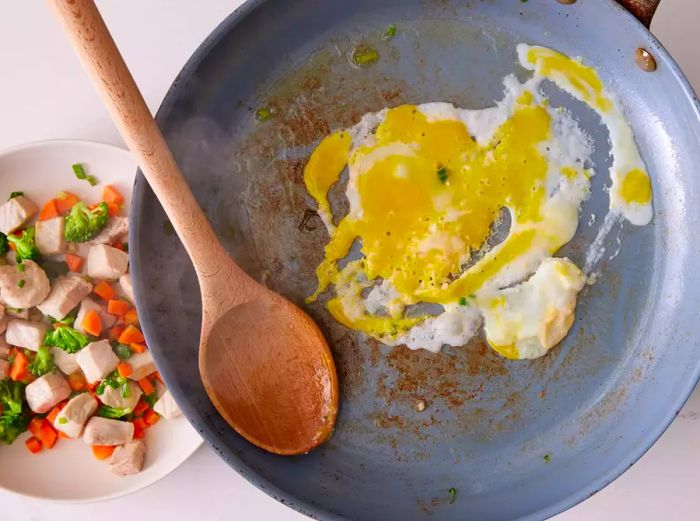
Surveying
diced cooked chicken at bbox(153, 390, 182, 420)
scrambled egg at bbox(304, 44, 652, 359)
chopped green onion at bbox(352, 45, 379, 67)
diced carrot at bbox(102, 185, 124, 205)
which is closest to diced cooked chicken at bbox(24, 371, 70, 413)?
diced cooked chicken at bbox(153, 390, 182, 420)

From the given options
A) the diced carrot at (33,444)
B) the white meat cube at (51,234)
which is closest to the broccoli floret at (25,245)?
the white meat cube at (51,234)

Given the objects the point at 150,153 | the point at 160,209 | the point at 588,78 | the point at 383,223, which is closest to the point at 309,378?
the point at 383,223

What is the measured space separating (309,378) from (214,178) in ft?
1.69

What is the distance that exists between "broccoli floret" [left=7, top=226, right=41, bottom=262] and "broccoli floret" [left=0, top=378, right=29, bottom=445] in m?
0.32

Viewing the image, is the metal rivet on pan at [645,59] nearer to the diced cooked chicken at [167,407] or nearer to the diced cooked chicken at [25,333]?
the diced cooked chicken at [167,407]

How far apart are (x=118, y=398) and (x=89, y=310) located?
227 mm

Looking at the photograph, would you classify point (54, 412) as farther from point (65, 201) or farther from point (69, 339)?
point (65, 201)

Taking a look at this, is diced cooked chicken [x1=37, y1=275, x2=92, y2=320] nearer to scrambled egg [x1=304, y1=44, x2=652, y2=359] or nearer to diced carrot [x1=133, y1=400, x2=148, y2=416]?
diced carrot [x1=133, y1=400, x2=148, y2=416]

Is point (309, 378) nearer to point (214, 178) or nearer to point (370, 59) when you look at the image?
point (214, 178)

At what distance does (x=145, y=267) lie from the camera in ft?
5.51

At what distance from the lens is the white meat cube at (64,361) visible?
6.12 feet

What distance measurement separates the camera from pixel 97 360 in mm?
1798

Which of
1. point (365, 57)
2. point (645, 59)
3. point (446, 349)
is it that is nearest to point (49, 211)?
point (365, 57)

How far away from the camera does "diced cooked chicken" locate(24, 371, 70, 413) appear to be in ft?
5.98
